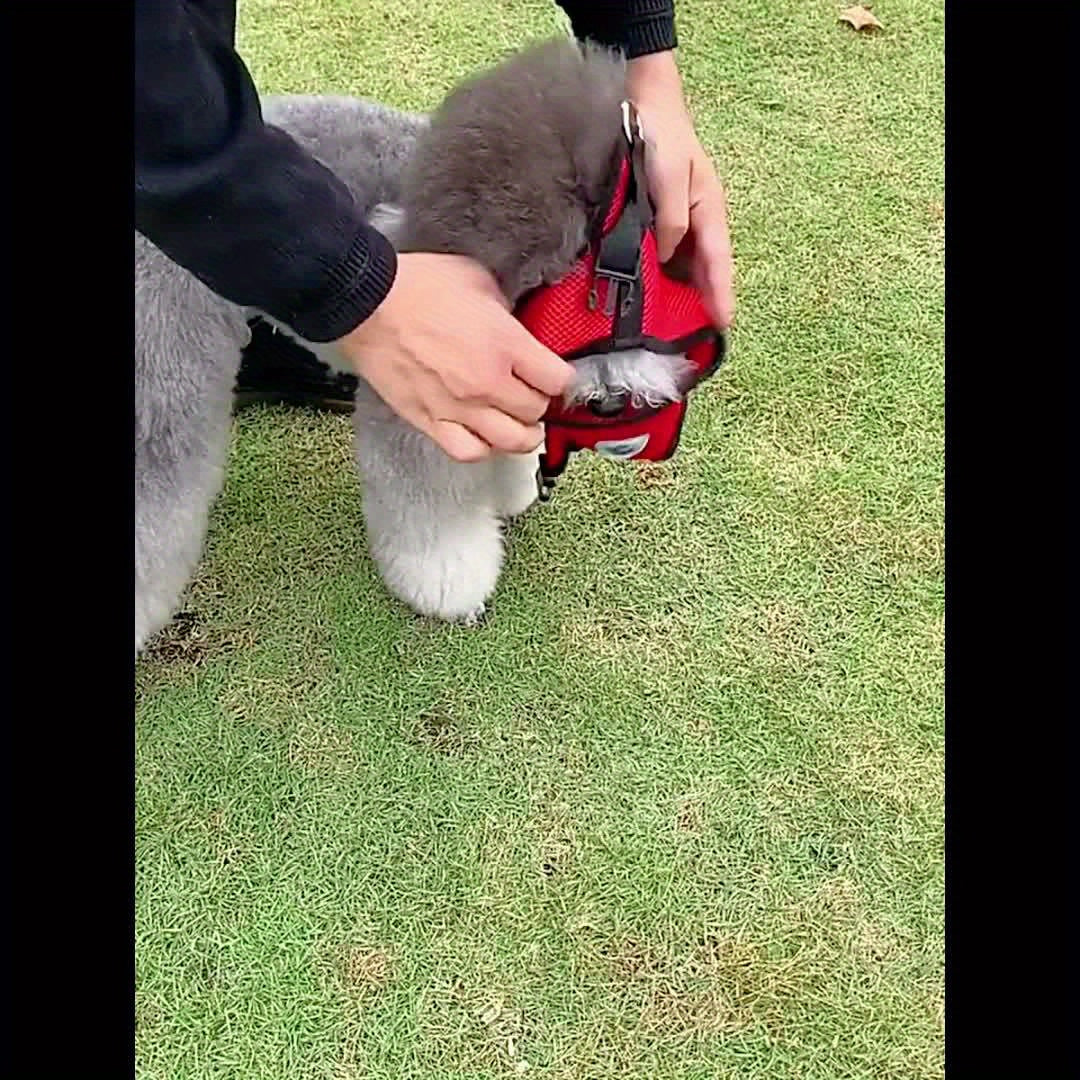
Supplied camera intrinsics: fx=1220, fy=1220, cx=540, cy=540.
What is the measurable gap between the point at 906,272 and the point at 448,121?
892 mm

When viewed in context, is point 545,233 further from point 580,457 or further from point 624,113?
point 580,457

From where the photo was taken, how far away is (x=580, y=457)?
1.59 m

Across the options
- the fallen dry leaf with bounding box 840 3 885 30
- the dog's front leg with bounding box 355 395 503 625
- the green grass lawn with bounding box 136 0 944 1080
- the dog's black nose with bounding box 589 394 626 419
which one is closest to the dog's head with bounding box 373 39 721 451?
the dog's black nose with bounding box 589 394 626 419

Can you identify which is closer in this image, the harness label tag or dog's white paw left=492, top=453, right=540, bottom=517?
the harness label tag

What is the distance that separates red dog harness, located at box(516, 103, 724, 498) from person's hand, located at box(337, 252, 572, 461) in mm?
42

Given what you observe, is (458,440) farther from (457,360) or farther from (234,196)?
(234,196)

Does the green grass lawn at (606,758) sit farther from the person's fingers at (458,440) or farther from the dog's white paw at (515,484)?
the person's fingers at (458,440)

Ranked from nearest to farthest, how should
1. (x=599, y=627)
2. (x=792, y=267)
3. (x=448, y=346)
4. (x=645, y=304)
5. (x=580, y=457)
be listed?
(x=448, y=346)
(x=645, y=304)
(x=599, y=627)
(x=580, y=457)
(x=792, y=267)

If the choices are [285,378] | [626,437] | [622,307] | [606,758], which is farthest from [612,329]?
[285,378]

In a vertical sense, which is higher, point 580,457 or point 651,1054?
point 580,457

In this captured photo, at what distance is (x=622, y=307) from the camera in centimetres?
111

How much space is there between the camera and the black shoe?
5.17 ft

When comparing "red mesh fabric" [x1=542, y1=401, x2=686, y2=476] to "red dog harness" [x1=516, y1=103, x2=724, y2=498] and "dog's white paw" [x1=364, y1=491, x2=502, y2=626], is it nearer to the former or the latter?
"red dog harness" [x1=516, y1=103, x2=724, y2=498]

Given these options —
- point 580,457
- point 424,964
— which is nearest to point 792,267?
point 580,457
